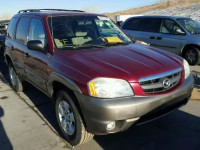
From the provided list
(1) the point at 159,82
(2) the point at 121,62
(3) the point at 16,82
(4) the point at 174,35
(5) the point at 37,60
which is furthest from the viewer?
(4) the point at 174,35

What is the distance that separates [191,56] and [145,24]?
2051mm

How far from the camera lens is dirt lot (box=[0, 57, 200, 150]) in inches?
124

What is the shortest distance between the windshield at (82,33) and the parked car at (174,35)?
392 centimetres

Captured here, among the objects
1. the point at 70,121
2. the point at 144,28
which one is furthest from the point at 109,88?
the point at 144,28

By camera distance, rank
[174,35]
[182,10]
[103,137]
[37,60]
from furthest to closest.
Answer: [182,10], [174,35], [37,60], [103,137]

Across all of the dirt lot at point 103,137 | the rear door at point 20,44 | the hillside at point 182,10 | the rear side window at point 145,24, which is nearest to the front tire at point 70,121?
the dirt lot at point 103,137

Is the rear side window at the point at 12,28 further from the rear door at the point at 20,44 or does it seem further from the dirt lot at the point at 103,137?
the dirt lot at the point at 103,137

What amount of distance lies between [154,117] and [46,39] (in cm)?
192

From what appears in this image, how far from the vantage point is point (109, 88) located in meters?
2.59

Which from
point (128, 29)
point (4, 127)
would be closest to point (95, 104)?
point (4, 127)

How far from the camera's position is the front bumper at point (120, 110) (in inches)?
99.7

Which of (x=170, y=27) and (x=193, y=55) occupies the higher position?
(x=170, y=27)

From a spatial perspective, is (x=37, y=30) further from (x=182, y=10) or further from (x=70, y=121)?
(x=182, y=10)

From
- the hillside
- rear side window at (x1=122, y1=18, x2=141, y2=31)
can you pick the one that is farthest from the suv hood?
the hillside
